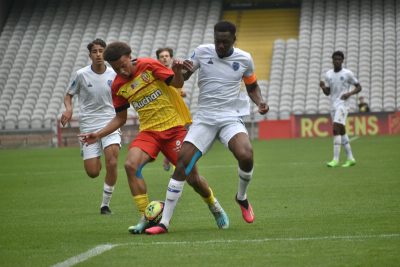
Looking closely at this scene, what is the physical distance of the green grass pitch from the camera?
8.02 m

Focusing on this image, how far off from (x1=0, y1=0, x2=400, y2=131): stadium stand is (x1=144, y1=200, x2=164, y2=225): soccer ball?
91.8 feet

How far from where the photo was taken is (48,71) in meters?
43.7

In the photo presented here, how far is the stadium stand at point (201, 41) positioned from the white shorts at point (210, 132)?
2776cm

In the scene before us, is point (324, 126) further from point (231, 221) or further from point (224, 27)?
point (224, 27)

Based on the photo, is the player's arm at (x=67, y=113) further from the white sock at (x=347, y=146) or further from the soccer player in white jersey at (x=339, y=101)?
the white sock at (x=347, y=146)

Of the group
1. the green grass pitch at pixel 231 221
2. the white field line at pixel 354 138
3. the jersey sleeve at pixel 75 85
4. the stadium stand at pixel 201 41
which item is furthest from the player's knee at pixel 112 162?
the stadium stand at pixel 201 41

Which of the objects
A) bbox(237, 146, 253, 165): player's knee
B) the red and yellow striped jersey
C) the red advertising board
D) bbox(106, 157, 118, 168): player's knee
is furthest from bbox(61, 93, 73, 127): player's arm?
the red advertising board

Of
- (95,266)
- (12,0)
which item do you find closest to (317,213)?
(95,266)

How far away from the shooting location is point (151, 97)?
10.4 m

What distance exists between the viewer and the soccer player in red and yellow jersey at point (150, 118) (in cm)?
1024

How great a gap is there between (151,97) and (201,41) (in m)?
33.7

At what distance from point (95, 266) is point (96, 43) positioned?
18.6 ft

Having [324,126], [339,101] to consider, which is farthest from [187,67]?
[324,126]

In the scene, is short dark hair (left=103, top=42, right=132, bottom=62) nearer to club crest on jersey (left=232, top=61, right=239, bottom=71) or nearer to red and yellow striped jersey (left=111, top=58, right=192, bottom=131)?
red and yellow striped jersey (left=111, top=58, right=192, bottom=131)
